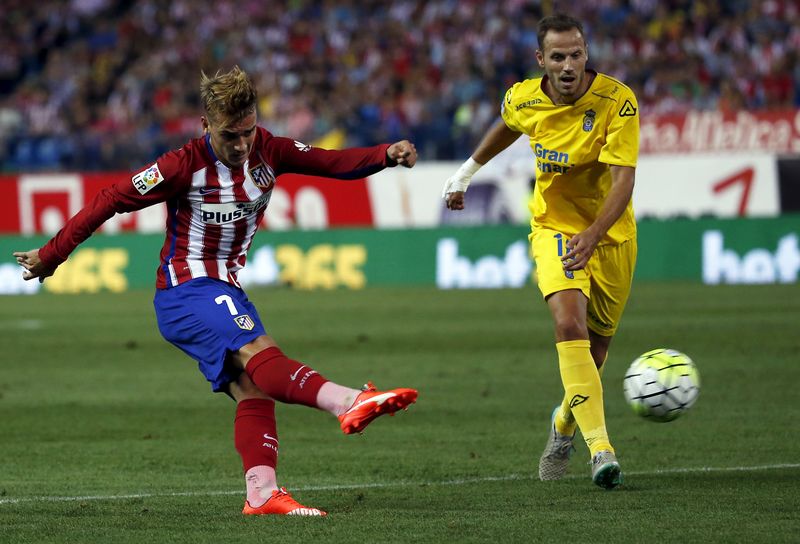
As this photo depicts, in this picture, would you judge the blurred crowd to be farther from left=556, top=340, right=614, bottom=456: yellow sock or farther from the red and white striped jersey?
the red and white striped jersey

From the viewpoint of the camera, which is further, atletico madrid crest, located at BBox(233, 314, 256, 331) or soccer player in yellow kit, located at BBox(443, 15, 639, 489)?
soccer player in yellow kit, located at BBox(443, 15, 639, 489)

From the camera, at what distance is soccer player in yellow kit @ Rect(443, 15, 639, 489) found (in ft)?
22.5

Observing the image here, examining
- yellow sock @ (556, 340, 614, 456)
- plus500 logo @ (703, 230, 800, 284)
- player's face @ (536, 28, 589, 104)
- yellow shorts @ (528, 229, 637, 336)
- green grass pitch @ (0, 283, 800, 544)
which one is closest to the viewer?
green grass pitch @ (0, 283, 800, 544)

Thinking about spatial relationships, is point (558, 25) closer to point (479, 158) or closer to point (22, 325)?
point (479, 158)

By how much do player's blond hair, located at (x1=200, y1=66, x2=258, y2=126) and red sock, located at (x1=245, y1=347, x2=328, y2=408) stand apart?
1.01 metres

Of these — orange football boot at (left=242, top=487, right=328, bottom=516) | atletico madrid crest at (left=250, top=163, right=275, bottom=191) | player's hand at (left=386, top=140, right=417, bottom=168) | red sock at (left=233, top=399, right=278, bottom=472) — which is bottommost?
orange football boot at (left=242, top=487, right=328, bottom=516)

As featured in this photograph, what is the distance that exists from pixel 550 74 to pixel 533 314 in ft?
35.0

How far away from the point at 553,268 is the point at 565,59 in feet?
3.39

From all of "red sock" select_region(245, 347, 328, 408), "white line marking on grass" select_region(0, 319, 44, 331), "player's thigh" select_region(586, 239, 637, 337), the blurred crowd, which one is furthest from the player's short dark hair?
the blurred crowd

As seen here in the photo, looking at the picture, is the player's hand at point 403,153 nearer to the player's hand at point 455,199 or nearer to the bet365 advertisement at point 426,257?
the player's hand at point 455,199

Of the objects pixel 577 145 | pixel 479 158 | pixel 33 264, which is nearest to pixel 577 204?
pixel 577 145

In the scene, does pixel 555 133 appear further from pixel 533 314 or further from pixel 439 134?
pixel 439 134

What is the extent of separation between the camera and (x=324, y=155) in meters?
6.35

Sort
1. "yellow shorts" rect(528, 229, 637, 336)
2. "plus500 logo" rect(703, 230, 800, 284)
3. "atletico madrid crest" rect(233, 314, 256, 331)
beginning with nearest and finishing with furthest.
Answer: "atletico madrid crest" rect(233, 314, 256, 331) < "yellow shorts" rect(528, 229, 637, 336) < "plus500 logo" rect(703, 230, 800, 284)
